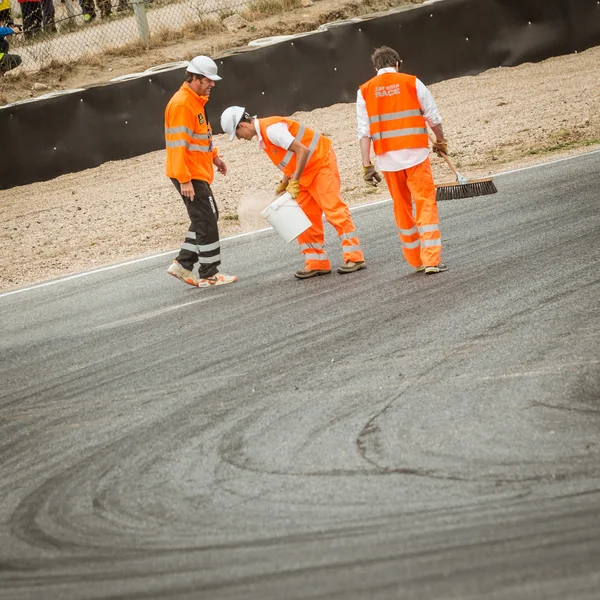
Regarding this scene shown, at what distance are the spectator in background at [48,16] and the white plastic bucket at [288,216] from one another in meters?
12.6

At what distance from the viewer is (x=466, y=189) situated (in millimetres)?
9453

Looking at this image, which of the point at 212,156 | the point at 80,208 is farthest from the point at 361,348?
the point at 80,208

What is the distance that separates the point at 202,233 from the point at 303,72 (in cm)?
851

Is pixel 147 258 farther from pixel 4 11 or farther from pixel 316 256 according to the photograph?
pixel 4 11

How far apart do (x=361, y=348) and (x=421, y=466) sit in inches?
84.6

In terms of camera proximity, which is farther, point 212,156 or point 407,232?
point 212,156

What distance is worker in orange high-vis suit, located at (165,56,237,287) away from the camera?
367 inches

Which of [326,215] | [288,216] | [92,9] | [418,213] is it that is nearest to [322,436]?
[418,213]

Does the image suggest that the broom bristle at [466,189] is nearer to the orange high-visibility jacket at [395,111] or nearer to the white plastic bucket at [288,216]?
the orange high-visibility jacket at [395,111]

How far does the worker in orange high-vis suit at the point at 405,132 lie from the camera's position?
8539 mm

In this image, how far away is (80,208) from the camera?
15.5 metres

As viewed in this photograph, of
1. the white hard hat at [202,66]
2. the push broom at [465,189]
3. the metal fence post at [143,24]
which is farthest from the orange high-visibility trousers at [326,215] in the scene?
the metal fence post at [143,24]

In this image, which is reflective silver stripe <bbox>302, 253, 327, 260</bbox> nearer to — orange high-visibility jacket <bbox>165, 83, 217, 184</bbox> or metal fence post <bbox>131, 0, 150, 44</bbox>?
orange high-visibility jacket <bbox>165, 83, 217, 184</bbox>

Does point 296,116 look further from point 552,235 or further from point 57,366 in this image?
point 57,366
